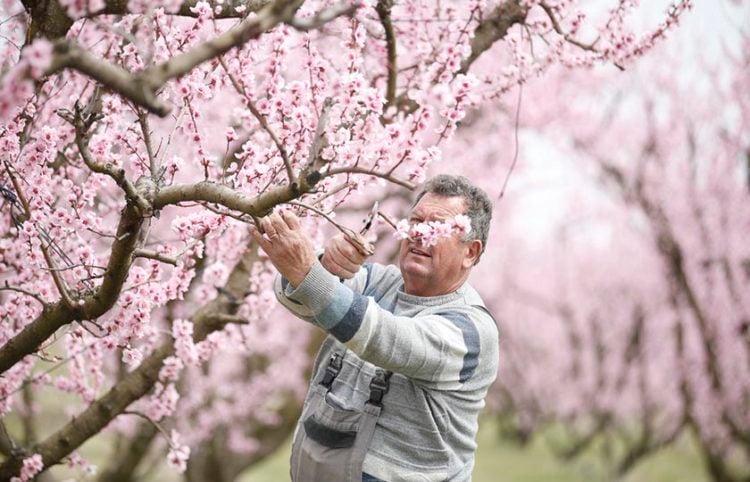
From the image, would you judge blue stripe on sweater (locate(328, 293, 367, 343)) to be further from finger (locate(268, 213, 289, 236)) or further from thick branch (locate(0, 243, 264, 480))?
thick branch (locate(0, 243, 264, 480))

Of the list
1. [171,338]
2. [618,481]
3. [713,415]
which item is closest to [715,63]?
[713,415]

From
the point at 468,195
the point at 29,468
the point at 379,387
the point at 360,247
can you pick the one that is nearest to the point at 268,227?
the point at 360,247

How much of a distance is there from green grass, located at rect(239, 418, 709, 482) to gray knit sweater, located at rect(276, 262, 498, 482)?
12.4 m

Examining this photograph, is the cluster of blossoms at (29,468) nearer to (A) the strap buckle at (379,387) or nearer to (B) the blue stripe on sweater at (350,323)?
(A) the strap buckle at (379,387)

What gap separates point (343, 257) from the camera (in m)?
2.63

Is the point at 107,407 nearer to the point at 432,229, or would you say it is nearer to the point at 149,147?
the point at 149,147

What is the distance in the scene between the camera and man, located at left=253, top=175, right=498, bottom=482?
2311 mm

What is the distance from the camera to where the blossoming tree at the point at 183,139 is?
212 centimetres

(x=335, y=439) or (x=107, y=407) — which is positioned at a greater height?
(x=107, y=407)

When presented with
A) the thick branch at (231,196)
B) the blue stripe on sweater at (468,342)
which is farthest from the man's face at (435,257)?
the thick branch at (231,196)

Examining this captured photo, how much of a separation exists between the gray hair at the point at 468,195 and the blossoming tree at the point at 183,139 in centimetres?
16

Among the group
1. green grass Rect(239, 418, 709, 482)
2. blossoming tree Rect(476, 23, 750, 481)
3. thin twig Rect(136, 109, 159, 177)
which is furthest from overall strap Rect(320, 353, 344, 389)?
green grass Rect(239, 418, 709, 482)

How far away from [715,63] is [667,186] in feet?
6.60

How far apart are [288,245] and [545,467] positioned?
19.3 m
